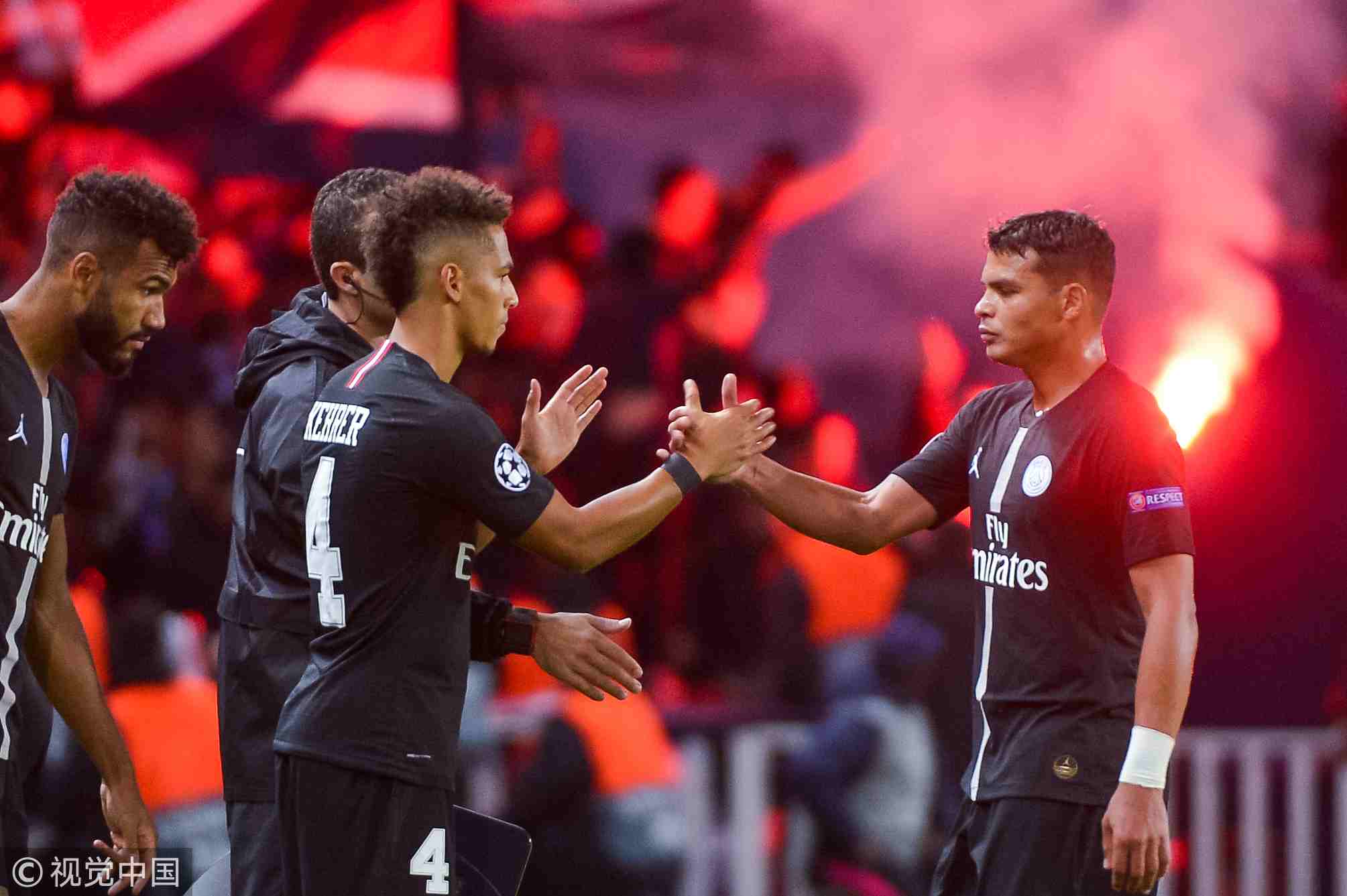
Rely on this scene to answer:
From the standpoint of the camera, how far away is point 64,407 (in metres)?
→ 4.30

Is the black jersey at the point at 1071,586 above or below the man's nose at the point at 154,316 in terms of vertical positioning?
below

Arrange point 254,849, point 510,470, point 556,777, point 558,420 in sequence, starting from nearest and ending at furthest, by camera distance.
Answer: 1. point 510,470
2. point 254,849
3. point 558,420
4. point 556,777

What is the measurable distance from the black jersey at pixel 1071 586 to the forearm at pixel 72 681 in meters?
2.11

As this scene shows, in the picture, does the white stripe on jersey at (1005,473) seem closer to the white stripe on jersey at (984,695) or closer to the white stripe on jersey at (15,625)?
the white stripe on jersey at (984,695)

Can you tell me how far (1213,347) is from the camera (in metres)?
9.97

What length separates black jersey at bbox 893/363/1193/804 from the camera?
401 centimetres

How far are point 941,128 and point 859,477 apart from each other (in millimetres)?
2518

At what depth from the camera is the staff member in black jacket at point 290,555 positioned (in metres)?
3.92

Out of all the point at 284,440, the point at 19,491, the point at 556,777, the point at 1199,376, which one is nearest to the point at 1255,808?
the point at 1199,376

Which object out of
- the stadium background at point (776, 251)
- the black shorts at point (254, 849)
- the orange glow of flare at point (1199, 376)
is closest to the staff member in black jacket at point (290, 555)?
the black shorts at point (254, 849)

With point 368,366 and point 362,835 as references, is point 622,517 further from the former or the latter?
point 362,835

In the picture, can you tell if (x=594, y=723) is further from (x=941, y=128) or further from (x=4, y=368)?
(x=941, y=128)

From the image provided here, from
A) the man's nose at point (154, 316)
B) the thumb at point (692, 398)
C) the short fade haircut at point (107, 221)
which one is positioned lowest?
the thumb at point (692, 398)

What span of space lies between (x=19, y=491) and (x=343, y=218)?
99cm
